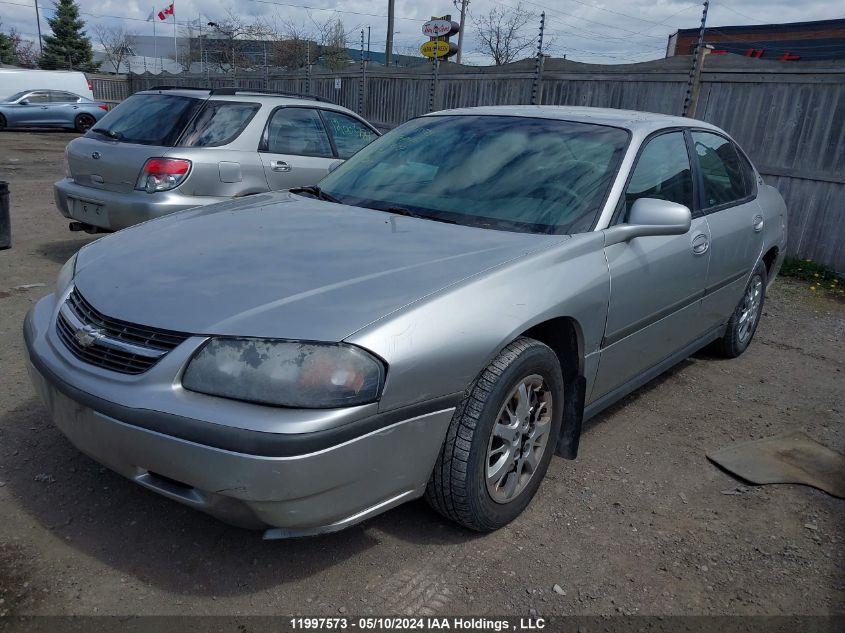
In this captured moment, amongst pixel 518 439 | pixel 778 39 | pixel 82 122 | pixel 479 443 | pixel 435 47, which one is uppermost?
pixel 778 39

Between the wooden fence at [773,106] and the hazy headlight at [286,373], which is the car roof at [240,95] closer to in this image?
the wooden fence at [773,106]

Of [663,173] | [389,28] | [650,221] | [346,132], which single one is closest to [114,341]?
[650,221]

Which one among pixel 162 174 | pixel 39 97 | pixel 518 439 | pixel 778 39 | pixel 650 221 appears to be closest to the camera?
pixel 518 439

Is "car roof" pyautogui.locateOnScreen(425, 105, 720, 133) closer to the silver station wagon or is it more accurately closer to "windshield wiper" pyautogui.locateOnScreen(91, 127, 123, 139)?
the silver station wagon

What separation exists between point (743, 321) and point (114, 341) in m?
4.29

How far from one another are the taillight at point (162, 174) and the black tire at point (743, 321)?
437cm

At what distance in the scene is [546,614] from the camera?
94.7 inches

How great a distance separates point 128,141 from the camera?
20.3 ft

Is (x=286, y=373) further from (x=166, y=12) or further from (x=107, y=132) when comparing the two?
(x=166, y=12)

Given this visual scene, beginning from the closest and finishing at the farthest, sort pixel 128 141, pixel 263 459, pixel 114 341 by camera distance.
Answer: pixel 263 459 → pixel 114 341 → pixel 128 141

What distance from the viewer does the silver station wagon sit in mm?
5848

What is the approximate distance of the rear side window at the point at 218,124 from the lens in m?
6.08

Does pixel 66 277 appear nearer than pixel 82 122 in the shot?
Yes

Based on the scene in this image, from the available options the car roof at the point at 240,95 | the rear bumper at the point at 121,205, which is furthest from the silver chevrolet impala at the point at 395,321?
the car roof at the point at 240,95
